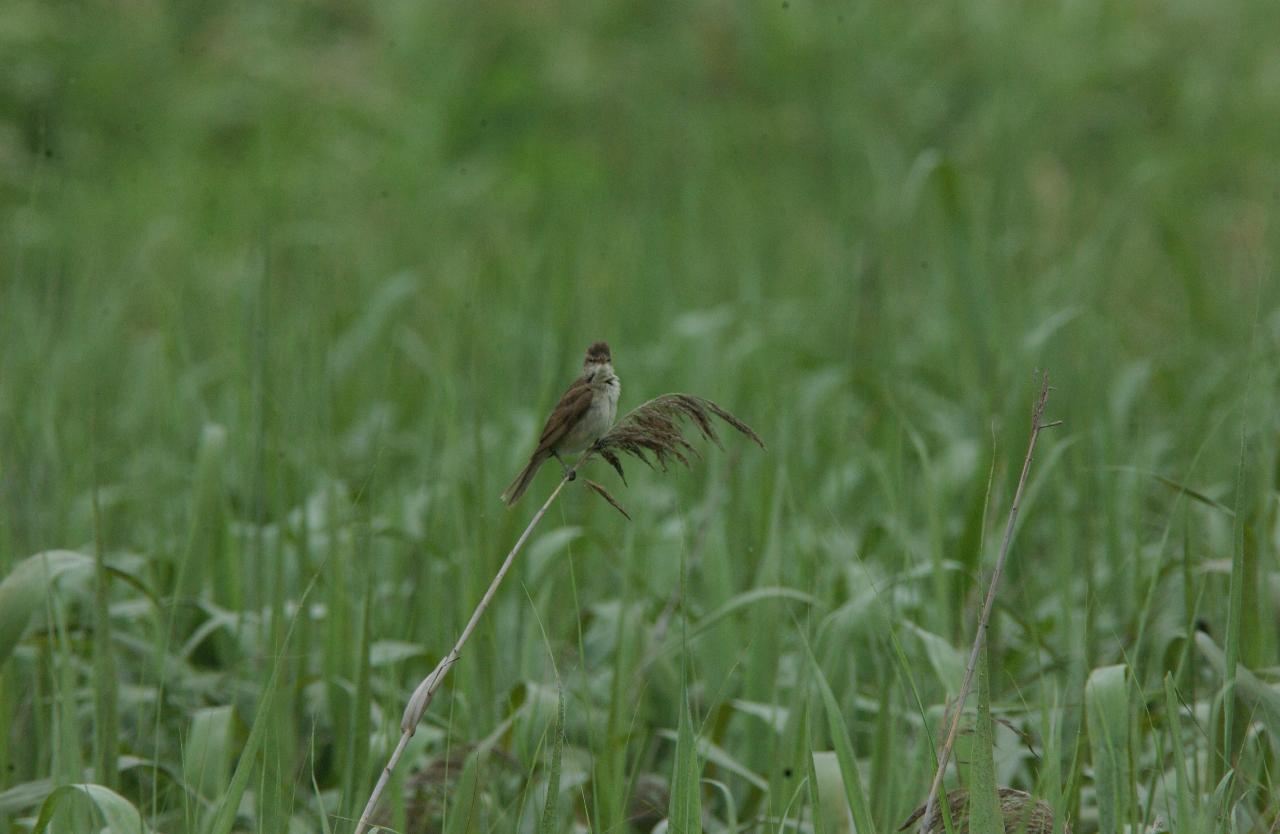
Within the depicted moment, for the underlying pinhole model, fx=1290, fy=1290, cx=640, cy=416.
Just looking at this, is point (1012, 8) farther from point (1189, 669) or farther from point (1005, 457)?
point (1189, 669)

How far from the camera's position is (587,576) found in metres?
3.08

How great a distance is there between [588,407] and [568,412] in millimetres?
30

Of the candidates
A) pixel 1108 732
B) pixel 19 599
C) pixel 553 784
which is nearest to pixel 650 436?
pixel 553 784

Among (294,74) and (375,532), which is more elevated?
(294,74)

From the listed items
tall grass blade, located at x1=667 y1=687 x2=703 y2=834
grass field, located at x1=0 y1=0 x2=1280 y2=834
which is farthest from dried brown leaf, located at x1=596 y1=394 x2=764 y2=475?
tall grass blade, located at x1=667 y1=687 x2=703 y2=834

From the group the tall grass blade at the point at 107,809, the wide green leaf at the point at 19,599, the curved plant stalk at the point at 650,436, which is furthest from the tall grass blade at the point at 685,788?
the wide green leaf at the point at 19,599

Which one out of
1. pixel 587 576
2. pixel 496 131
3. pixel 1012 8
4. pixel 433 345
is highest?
pixel 1012 8

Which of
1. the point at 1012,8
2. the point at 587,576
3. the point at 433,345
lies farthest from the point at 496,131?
the point at 587,576

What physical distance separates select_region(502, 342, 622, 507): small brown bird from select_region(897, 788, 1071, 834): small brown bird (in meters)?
0.67

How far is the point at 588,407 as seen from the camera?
6.11 ft

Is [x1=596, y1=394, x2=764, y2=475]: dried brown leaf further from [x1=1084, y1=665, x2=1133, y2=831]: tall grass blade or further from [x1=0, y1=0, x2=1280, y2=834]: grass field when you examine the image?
[x1=1084, y1=665, x2=1133, y2=831]: tall grass blade

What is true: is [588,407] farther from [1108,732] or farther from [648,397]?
[648,397]

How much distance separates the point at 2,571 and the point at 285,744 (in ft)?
2.86

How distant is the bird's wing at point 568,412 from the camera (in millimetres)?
1856
